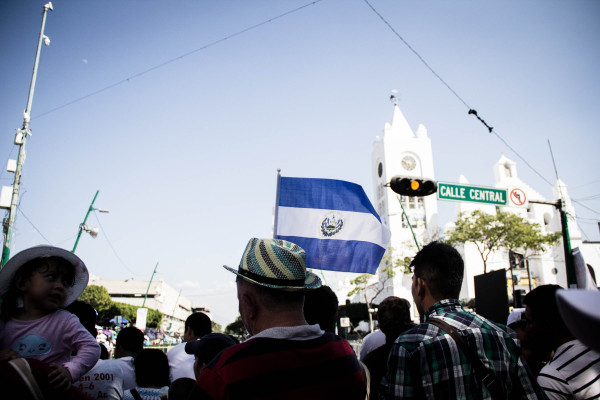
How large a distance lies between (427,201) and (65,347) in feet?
202

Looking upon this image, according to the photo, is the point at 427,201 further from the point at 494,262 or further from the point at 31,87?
the point at 31,87

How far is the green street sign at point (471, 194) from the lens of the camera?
10.8 m

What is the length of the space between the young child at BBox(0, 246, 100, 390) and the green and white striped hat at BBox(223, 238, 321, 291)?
1098 mm

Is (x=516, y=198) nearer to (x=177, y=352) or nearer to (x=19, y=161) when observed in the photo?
(x=177, y=352)

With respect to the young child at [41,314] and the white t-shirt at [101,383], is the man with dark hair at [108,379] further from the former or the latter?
the young child at [41,314]

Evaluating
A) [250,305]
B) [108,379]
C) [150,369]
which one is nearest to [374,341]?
[150,369]

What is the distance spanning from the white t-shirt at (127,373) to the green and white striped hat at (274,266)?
7.72 ft

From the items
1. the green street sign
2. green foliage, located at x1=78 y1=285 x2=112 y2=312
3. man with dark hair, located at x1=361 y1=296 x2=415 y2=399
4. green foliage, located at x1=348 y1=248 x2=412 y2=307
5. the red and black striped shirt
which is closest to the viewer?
the red and black striped shirt

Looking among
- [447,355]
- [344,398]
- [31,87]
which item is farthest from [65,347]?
[31,87]

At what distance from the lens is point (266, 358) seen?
62.8 inches

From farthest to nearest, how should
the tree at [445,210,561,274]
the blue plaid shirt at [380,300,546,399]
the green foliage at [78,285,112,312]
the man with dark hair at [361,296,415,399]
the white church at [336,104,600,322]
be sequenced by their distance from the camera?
the green foliage at [78,285,112,312], the white church at [336,104,600,322], the tree at [445,210,561,274], the man with dark hair at [361,296,415,399], the blue plaid shirt at [380,300,546,399]

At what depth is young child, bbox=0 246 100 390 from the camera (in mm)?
2217

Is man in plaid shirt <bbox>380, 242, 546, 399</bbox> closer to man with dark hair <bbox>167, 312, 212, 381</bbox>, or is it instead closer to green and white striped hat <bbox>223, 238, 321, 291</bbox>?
green and white striped hat <bbox>223, 238, 321, 291</bbox>

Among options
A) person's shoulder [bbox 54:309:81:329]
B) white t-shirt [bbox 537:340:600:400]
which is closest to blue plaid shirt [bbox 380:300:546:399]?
white t-shirt [bbox 537:340:600:400]
